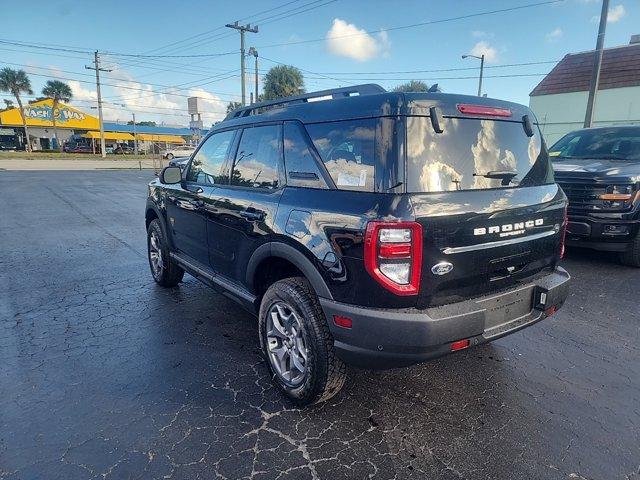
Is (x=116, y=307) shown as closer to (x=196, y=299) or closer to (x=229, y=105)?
(x=196, y=299)

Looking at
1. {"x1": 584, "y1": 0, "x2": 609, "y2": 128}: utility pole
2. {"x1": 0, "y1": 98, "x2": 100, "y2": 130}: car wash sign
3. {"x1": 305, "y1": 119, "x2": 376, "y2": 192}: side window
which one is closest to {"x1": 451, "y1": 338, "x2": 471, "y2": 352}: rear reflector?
{"x1": 305, "y1": 119, "x2": 376, "y2": 192}: side window

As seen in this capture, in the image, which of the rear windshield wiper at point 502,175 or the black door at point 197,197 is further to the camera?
the black door at point 197,197

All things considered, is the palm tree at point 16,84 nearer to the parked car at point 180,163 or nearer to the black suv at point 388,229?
the parked car at point 180,163

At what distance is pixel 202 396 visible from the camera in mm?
2883

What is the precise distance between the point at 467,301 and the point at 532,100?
33.1 meters

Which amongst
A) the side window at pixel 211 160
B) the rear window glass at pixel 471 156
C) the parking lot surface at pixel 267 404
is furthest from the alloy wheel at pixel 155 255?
the rear window glass at pixel 471 156

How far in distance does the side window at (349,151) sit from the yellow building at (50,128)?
52.1 metres

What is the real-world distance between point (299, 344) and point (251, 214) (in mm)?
984

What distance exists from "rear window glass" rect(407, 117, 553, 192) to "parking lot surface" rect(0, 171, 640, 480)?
4.74ft

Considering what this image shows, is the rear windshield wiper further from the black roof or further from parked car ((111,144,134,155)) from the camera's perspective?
parked car ((111,144,134,155))

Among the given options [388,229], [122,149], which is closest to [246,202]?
[388,229]

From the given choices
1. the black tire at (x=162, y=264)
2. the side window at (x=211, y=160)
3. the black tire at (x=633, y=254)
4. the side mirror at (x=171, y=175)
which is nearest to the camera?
the side window at (x=211, y=160)

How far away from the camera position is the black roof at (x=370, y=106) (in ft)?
7.65

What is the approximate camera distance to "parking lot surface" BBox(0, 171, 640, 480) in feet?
7.48
